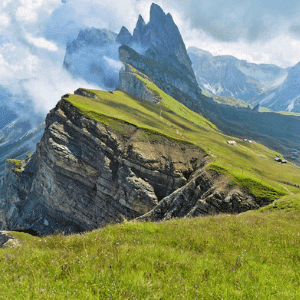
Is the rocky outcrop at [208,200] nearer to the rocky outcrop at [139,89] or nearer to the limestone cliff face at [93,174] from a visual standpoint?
the limestone cliff face at [93,174]

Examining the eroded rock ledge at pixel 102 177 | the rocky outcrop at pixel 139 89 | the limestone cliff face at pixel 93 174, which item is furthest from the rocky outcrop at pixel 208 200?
the rocky outcrop at pixel 139 89

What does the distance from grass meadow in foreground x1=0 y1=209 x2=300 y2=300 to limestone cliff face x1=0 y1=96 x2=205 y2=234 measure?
141 feet

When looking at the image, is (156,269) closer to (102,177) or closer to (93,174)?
(102,177)

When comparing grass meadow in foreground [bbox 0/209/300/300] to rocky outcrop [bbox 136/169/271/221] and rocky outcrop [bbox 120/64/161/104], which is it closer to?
rocky outcrop [bbox 136/169/271/221]

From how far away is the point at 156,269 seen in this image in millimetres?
4738

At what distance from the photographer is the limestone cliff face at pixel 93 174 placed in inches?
2023

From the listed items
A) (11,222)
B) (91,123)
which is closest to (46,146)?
(91,123)

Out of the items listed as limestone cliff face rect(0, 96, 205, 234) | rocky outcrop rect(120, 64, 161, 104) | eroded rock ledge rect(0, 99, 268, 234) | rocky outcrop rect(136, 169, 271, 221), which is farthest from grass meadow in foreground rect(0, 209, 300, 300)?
rocky outcrop rect(120, 64, 161, 104)

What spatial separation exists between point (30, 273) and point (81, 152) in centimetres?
6030

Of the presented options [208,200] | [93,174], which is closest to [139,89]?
[93,174]

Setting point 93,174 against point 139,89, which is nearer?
point 93,174

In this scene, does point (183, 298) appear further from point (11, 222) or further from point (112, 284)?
point (11, 222)

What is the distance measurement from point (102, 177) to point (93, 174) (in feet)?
13.0

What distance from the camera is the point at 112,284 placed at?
3.90m
